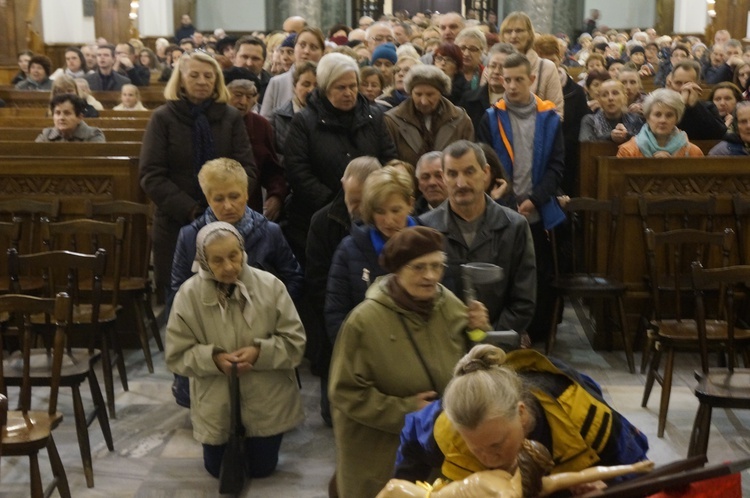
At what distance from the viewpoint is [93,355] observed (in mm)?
4211

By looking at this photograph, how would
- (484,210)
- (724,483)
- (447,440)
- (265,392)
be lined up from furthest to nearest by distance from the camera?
(265,392), (484,210), (447,440), (724,483)

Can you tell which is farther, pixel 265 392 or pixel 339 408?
pixel 265 392

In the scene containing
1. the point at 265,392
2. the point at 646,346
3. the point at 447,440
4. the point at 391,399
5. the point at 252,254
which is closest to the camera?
the point at 447,440

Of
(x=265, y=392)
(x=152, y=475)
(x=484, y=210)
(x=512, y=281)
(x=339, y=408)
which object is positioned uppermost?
(x=484, y=210)

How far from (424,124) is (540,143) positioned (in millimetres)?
696

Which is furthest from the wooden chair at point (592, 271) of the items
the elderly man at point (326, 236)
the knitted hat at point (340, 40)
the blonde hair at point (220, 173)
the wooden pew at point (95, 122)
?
the knitted hat at point (340, 40)

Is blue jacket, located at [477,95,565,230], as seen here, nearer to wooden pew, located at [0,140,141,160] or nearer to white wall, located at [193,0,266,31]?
wooden pew, located at [0,140,141,160]

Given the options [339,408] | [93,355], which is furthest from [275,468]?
[339,408]

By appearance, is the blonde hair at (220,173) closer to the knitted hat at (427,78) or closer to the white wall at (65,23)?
the knitted hat at (427,78)

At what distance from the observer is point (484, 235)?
3631mm

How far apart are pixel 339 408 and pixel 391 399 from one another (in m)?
0.18

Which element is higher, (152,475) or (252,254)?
(252,254)

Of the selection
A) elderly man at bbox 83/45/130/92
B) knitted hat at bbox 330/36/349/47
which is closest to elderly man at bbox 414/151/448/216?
knitted hat at bbox 330/36/349/47

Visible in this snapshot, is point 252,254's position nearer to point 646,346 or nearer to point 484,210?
point 484,210
